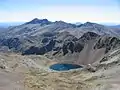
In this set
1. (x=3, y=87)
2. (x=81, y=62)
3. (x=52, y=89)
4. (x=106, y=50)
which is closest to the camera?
(x=3, y=87)

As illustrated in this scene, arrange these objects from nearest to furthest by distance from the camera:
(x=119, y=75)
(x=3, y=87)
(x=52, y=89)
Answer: (x=3, y=87), (x=52, y=89), (x=119, y=75)

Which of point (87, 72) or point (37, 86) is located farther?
point (87, 72)

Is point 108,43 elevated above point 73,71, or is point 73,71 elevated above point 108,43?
point 108,43

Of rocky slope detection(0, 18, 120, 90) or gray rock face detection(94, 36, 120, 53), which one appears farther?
gray rock face detection(94, 36, 120, 53)

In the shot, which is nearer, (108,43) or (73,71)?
(73,71)

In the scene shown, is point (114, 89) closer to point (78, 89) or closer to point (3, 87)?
point (78, 89)

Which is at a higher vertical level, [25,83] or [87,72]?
[25,83]

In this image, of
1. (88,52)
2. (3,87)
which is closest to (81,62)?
(88,52)

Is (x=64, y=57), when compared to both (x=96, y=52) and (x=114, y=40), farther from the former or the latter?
(x=114, y=40)

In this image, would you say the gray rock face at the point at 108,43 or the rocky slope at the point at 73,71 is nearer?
the rocky slope at the point at 73,71
